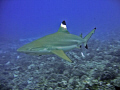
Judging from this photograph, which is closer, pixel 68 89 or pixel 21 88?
pixel 68 89

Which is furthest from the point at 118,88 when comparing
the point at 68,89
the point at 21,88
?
the point at 21,88

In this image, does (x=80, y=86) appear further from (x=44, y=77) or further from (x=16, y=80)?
(x=16, y=80)

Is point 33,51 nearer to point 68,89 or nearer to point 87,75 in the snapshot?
point 68,89

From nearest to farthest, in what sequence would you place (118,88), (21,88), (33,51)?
1. (33,51)
2. (118,88)
3. (21,88)

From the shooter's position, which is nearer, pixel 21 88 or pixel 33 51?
pixel 33 51

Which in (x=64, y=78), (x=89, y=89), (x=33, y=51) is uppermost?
(x=33, y=51)

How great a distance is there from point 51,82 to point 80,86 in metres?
1.48

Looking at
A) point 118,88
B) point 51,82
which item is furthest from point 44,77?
point 118,88

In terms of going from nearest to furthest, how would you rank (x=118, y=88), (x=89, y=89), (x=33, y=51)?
1. (x=33, y=51)
2. (x=118, y=88)
3. (x=89, y=89)

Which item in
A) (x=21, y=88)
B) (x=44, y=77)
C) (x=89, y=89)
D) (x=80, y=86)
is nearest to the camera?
(x=89, y=89)

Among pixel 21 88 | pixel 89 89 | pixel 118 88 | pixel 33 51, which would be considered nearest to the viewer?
pixel 33 51

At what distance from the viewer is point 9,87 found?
4.95m

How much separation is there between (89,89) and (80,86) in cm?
43

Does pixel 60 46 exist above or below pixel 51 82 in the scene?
above
